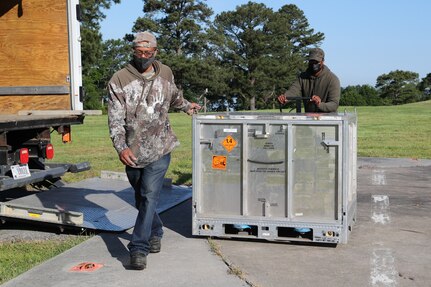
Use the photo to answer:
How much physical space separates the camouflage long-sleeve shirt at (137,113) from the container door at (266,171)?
1052 mm

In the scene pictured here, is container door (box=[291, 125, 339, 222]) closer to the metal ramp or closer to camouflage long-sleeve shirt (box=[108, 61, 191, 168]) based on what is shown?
camouflage long-sleeve shirt (box=[108, 61, 191, 168])

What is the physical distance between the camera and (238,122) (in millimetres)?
5859

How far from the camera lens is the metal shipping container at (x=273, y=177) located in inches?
223

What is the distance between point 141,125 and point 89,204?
2.79m

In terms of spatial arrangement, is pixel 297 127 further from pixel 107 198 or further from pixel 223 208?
pixel 107 198

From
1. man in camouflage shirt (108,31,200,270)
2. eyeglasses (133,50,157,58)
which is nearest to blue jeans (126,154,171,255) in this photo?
man in camouflage shirt (108,31,200,270)

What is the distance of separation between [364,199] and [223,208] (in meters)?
3.20

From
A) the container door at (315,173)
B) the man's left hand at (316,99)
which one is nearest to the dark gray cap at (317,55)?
the man's left hand at (316,99)

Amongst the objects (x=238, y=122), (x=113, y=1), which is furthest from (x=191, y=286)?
(x=113, y=1)

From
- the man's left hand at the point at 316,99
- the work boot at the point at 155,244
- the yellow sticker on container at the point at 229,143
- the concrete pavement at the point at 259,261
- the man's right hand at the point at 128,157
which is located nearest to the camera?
the concrete pavement at the point at 259,261

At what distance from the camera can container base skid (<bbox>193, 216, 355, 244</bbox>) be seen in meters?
5.68

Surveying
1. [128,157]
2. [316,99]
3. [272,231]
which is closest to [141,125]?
[128,157]

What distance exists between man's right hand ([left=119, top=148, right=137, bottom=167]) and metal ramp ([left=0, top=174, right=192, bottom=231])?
1.44 meters

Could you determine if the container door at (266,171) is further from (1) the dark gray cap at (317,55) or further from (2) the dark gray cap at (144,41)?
(1) the dark gray cap at (317,55)
